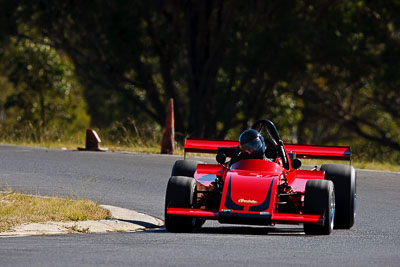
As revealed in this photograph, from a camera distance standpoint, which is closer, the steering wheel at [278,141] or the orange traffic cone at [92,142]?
the steering wheel at [278,141]

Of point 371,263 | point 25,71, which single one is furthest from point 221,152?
point 25,71

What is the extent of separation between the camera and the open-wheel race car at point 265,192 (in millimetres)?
11125

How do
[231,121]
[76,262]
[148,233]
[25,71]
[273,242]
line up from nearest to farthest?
[76,262] → [273,242] → [148,233] → [231,121] → [25,71]

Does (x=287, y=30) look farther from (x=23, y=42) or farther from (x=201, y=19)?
(x=23, y=42)

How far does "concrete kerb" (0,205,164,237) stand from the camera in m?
11.1

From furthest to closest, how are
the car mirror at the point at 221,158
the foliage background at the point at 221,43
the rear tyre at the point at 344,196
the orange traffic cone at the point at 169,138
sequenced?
the foliage background at the point at 221,43 < the orange traffic cone at the point at 169,138 < the car mirror at the point at 221,158 < the rear tyre at the point at 344,196

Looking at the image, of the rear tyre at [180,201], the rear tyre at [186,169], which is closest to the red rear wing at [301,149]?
the rear tyre at [186,169]

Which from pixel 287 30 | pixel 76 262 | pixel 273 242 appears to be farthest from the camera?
pixel 287 30

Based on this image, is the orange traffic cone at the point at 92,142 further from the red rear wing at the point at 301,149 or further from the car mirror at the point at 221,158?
the car mirror at the point at 221,158

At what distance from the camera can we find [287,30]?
31.6 m

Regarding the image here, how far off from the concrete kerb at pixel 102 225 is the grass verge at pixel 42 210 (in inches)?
5.7

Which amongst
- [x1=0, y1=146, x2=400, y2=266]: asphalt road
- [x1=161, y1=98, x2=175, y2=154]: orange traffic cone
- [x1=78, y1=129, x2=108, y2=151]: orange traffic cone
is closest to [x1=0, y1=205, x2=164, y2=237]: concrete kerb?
[x1=0, y1=146, x2=400, y2=266]: asphalt road

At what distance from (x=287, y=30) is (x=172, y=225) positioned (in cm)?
2079

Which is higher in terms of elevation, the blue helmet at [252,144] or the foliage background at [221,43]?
the foliage background at [221,43]
